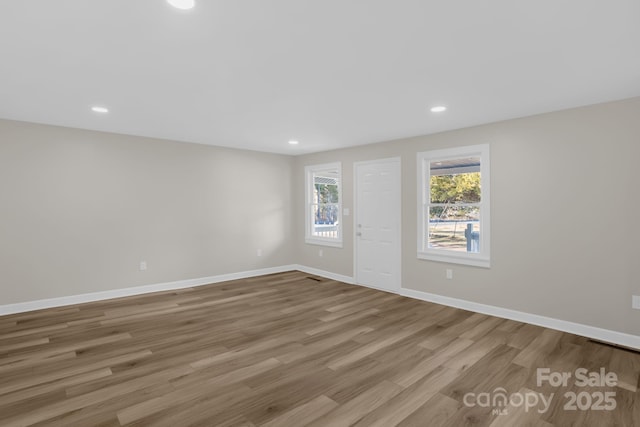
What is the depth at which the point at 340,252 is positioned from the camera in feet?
20.3

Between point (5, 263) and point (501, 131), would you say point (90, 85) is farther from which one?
point (501, 131)

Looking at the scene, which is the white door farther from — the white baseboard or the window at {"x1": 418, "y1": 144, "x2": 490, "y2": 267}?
the window at {"x1": 418, "y1": 144, "x2": 490, "y2": 267}

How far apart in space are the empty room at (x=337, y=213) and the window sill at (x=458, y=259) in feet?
0.08

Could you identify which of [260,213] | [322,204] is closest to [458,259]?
[322,204]

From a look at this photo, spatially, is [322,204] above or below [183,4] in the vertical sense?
below

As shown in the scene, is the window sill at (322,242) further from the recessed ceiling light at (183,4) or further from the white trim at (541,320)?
the recessed ceiling light at (183,4)

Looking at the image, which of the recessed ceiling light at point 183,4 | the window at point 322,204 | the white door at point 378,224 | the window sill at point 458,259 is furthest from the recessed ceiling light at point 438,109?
the window at point 322,204

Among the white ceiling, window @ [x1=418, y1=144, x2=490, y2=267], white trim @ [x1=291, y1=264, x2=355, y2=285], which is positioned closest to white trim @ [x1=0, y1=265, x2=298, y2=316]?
white trim @ [x1=291, y1=264, x2=355, y2=285]

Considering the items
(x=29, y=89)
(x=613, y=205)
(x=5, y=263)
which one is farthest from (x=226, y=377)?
(x=613, y=205)

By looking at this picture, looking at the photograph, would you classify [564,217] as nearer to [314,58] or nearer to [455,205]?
[455,205]

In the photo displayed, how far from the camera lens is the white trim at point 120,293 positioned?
4285mm

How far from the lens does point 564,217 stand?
12.0 feet

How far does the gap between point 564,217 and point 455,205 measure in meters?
1.27

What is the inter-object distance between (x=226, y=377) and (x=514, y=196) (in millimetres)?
3751
